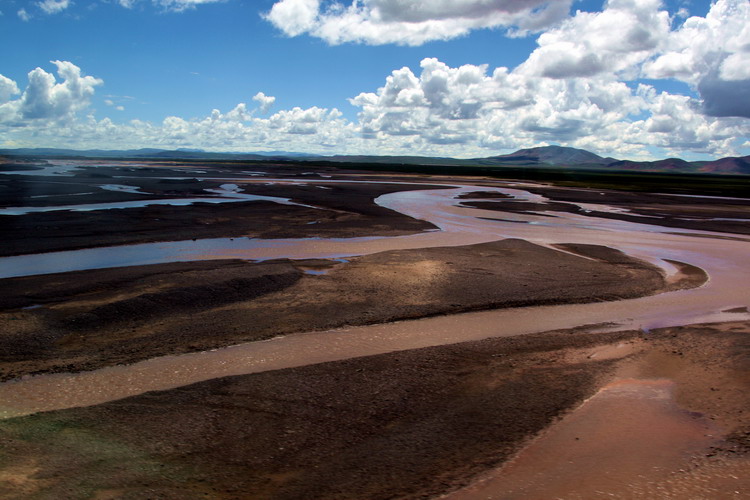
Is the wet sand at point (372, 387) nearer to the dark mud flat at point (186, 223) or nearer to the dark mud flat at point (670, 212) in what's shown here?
the dark mud flat at point (186, 223)

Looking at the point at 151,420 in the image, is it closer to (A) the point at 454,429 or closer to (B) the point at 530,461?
(A) the point at 454,429

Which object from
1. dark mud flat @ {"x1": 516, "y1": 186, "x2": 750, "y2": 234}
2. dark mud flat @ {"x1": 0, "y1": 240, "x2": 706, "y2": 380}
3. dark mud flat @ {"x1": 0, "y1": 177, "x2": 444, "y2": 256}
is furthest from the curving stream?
dark mud flat @ {"x1": 516, "y1": 186, "x2": 750, "y2": 234}

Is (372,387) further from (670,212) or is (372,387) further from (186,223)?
(670,212)

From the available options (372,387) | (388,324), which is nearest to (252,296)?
(388,324)

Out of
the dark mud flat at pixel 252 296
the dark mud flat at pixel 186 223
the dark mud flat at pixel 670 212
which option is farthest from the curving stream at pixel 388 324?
the dark mud flat at pixel 670 212

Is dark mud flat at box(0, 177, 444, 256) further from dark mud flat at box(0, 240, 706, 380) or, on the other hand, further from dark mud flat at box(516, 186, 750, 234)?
→ dark mud flat at box(516, 186, 750, 234)
